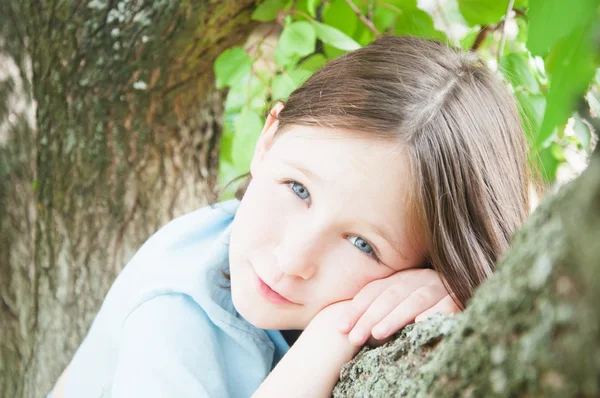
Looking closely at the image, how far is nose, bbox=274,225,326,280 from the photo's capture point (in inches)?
28.1

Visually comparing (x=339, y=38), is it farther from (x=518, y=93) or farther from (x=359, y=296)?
(x=359, y=296)

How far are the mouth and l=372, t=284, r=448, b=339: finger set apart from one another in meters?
0.18

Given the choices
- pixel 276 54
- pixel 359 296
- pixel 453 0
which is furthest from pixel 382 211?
pixel 453 0

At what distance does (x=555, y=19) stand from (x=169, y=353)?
2.39 ft

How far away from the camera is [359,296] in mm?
715

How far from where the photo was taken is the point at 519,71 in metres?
0.98

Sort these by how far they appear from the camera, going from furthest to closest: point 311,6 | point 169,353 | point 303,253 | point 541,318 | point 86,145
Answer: point 86,145, point 311,6, point 169,353, point 303,253, point 541,318

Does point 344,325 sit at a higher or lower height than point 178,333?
higher

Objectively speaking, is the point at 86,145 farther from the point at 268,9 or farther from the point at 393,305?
the point at 393,305

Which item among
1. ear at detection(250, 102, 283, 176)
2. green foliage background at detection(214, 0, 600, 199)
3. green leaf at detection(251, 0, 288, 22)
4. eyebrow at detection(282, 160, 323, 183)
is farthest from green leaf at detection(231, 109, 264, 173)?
eyebrow at detection(282, 160, 323, 183)

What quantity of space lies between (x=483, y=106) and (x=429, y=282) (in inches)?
12.5

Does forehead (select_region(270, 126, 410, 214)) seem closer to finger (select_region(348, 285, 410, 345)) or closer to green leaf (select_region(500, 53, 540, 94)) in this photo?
finger (select_region(348, 285, 410, 345))

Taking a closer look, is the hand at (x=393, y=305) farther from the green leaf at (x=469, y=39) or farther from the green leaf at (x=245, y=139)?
the green leaf at (x=469, y=39)

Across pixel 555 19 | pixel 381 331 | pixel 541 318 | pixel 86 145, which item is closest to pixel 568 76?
pixel 555 19
